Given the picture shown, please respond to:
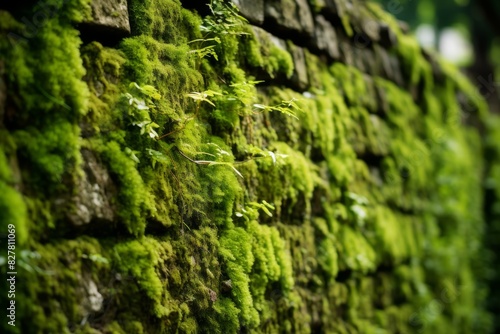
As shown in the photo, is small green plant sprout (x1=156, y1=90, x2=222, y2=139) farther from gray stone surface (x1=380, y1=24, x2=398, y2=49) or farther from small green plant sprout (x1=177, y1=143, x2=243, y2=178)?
gray stone surface (x1=380, y1=24, x2=398, y2=49)

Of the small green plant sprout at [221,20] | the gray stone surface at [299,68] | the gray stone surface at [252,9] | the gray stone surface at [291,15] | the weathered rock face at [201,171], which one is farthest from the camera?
the gray stone surface at [299,68]

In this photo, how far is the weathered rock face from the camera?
174 cm

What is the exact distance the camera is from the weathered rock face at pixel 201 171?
5.70 feet

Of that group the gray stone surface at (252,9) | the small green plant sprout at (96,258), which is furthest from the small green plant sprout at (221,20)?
the small green plant sprout at (96,258)

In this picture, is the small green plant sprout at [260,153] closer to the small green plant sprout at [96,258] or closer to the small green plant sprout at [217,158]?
the small green plant sprout at [217,158]

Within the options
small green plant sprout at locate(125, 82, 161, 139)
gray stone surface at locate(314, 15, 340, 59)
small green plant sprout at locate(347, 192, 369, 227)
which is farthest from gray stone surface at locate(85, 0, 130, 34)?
small green plant sprout at locate(347, 192, 369, 227)

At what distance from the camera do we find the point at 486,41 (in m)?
10.2

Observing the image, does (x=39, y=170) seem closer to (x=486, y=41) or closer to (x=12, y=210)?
(x=12, y=210)

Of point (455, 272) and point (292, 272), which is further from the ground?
point (292, 272)

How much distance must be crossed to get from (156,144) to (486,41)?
31.4 feet

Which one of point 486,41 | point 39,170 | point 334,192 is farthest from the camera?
point 486,41

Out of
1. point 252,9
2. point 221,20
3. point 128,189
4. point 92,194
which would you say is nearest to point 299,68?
point 252,9

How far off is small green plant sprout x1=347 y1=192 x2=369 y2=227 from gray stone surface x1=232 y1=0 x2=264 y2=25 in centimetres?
141

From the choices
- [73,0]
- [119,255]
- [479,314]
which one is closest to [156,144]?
[119,255]
